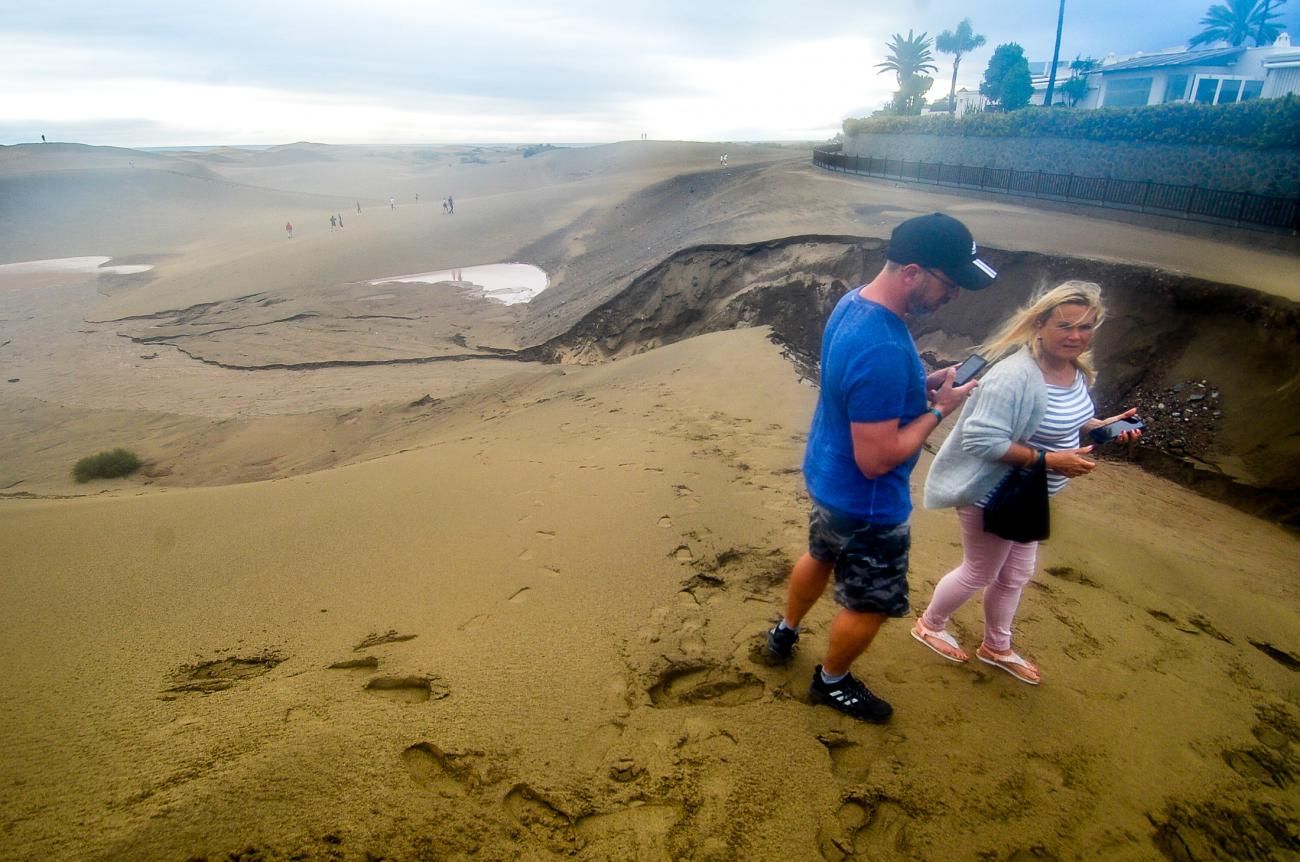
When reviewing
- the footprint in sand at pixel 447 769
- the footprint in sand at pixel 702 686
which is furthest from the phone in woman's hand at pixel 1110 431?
the footprint in sand at pixel 447 769

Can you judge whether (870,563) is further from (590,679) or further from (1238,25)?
(1238,25)

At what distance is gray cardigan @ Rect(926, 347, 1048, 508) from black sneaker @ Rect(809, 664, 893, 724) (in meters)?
0.75

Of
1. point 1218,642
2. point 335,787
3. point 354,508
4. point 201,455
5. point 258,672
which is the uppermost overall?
point 335,787

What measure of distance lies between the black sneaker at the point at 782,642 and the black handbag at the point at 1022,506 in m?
0.82

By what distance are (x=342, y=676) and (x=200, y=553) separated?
1798mm

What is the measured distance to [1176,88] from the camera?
2681 centimetres

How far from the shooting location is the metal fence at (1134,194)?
10969mm

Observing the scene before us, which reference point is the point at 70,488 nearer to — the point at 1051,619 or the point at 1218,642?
the point at 1051,619

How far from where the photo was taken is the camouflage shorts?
2.08 m

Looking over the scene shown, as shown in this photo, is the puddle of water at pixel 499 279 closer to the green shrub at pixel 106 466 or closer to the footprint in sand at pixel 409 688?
the green shrub at pixel 106 466

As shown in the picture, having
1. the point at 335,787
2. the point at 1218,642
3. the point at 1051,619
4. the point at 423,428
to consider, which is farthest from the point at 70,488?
the point at 1218,642

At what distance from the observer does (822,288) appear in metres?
11.4

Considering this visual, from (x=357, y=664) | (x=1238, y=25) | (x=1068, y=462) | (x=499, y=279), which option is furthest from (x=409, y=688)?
(x=1238, y=25)

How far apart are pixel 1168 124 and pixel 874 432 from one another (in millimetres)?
17922
